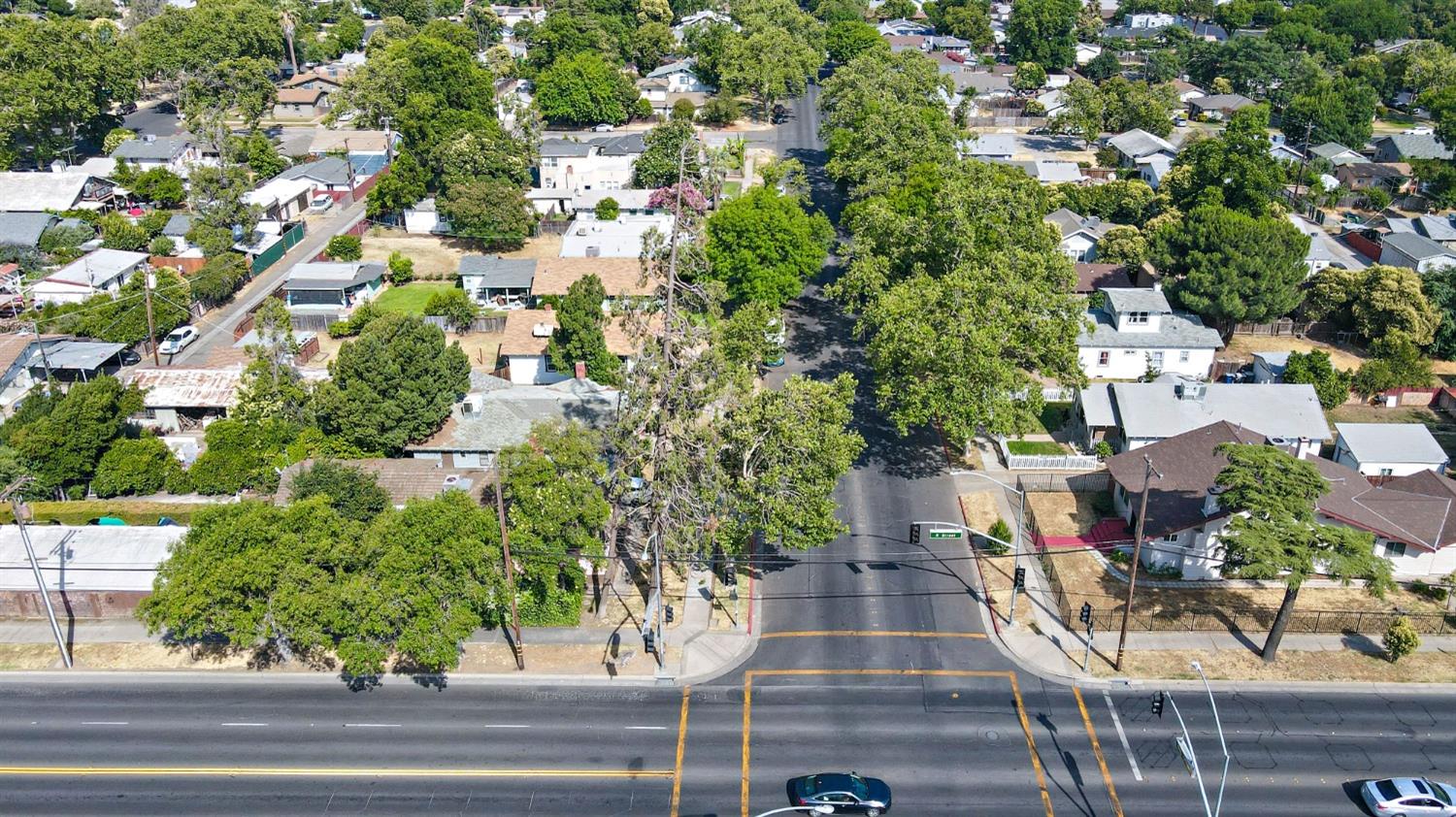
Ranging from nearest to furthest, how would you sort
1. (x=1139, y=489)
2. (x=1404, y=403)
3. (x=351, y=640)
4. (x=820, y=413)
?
(x=351, y=640), (x=820, y=413), (x=1139, y=489), (x=1404, y=403)

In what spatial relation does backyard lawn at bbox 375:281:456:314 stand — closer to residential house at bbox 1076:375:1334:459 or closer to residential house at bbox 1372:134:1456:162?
residential house at bbox 1076:375:1334:459

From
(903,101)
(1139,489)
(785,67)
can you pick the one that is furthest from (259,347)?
(785,67)

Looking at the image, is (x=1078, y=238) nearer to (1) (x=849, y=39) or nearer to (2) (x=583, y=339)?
(2) (x=583, y=339)

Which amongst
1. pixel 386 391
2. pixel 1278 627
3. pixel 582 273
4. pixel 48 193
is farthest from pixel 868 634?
pixel 48 193

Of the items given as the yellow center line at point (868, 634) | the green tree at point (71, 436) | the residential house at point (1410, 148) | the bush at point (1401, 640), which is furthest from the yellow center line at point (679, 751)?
the residential house at point (1410, 148)

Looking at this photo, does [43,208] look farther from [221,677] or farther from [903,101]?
[903,101]
